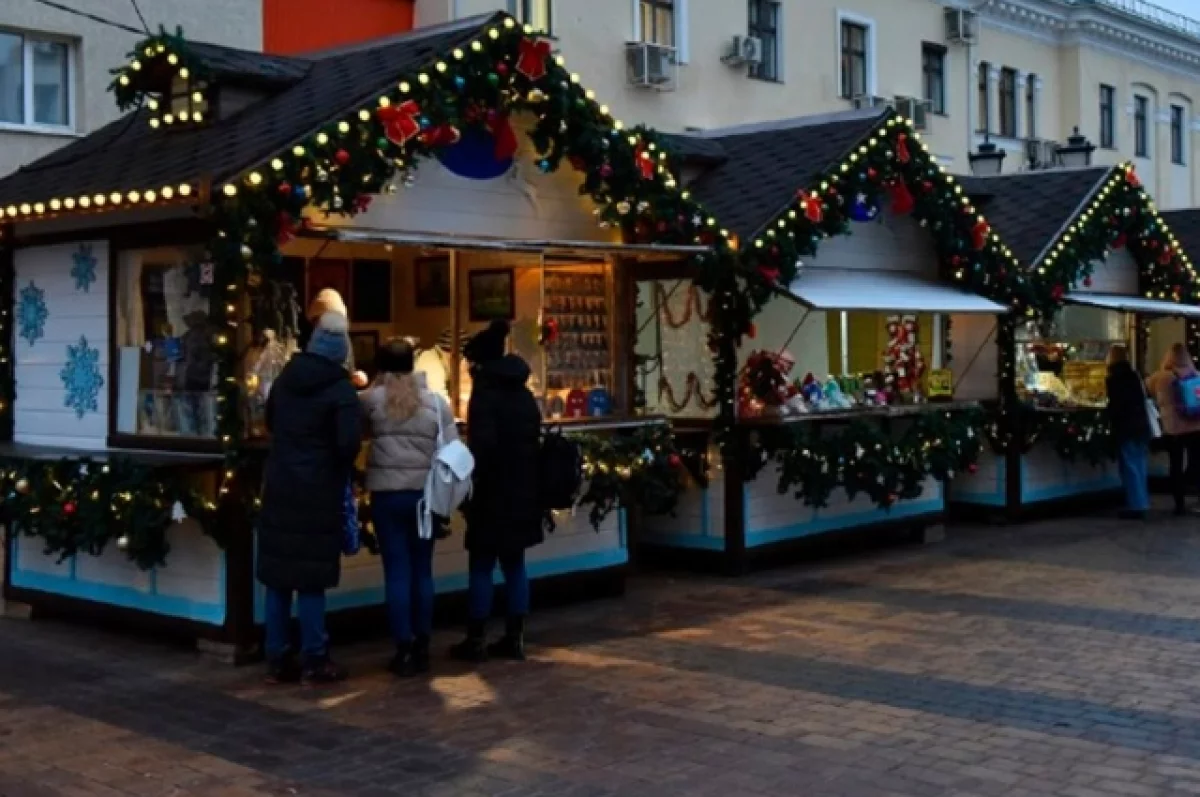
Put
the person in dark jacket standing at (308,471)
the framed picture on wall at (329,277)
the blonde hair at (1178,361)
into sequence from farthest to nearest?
1. the blonde hair at (1178,361)
2. the framed picture on wall at (329,277)
3. the person in dark jacket standing at (308,471)

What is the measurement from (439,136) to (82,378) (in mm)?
2638

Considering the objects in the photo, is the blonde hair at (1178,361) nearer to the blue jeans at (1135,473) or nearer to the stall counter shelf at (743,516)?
the blue jeans at (1135,473)

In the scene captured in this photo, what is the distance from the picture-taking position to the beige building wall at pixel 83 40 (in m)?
15.8

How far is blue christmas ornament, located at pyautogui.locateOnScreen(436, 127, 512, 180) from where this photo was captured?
29.9ft

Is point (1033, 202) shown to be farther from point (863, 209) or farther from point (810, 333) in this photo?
point (810, 333)

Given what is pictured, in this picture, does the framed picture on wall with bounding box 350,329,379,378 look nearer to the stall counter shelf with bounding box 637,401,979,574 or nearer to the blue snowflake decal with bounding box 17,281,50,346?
the blue snowflake decal with bounding box 17,281,50,346

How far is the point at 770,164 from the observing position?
1158 cm

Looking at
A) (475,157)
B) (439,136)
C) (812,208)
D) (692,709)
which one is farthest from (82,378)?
(812,208)

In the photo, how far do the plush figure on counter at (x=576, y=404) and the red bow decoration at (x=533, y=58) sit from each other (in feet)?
7.11

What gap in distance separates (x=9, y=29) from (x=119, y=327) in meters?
8.85

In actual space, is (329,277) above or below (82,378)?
above

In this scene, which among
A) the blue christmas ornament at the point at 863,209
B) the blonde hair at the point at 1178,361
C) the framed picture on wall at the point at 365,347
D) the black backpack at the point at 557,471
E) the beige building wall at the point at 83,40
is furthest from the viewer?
the beige building wall at the point at 83,40

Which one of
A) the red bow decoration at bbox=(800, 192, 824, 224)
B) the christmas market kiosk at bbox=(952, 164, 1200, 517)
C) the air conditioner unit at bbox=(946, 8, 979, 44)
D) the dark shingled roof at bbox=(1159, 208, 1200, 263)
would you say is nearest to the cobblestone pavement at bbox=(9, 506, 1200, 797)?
the red bow decoration at bbox=(800, 192, 824, 224)

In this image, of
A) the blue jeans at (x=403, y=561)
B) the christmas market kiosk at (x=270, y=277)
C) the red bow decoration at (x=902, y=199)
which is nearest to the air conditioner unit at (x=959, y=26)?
the red bow decoration at (x=902, y=199)
